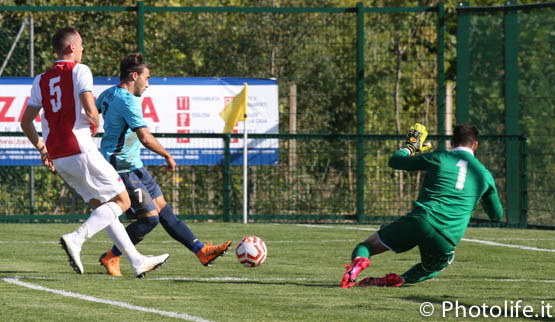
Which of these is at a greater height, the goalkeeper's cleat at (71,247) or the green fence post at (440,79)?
the green fence post at (440,79)

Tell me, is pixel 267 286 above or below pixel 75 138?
below

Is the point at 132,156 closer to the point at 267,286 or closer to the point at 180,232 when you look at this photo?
the point at 180,232

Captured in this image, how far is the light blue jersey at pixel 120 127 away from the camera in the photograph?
9.21 m

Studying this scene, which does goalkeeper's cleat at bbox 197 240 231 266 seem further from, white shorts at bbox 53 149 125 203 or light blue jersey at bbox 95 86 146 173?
white shorts at bbox 53 149 125 203

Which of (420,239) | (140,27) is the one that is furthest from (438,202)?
(140,27)

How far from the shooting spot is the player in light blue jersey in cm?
928

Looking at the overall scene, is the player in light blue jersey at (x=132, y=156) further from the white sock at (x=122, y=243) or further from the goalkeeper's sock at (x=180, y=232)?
the white sock at (x=122, y=243)

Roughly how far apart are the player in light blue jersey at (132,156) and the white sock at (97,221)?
2.53 feet

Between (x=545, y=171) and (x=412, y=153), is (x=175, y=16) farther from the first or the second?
(x=412, y=153)

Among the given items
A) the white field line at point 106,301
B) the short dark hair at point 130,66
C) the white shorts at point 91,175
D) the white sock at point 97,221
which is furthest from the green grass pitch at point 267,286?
the short dark hair at point 130,66

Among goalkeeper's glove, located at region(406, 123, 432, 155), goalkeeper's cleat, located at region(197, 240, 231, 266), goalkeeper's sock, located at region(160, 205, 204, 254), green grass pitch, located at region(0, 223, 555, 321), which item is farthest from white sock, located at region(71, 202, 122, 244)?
goalkeeper's glove, located at region(406, 123, 432, 155)

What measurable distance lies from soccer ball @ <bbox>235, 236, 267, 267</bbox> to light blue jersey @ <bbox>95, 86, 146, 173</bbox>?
4.12 feet

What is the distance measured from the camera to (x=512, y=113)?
664 inches

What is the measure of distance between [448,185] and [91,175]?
2.97 meters
